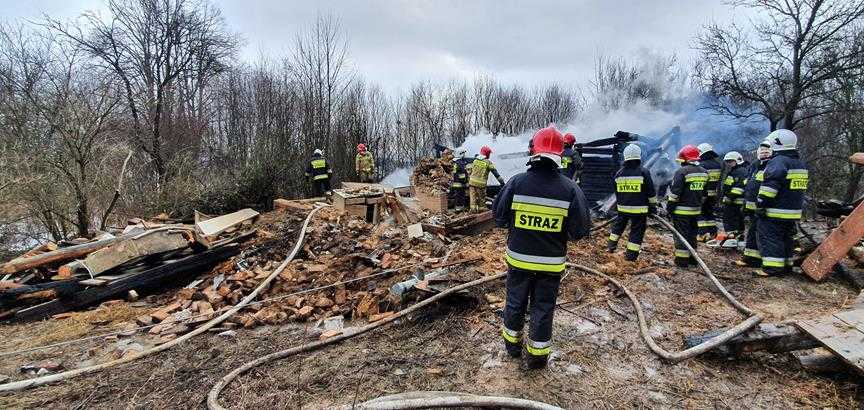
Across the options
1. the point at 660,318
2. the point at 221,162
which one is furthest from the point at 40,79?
the point at 660,318

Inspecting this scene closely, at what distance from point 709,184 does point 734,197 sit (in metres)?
1.11

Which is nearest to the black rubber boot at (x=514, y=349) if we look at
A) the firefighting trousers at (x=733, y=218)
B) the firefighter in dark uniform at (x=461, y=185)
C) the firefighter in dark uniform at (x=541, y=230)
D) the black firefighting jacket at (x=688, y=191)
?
the firefighter in dark uniform at (x=541, y=230)

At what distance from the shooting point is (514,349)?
342cm

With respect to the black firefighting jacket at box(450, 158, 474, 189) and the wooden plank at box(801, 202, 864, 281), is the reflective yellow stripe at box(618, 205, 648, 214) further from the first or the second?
the black firefighting jacket at box(450, 158, 474, 189)

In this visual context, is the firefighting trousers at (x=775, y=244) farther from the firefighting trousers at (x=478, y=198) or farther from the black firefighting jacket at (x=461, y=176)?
the black firefighting jacket at (x=461, y=176)

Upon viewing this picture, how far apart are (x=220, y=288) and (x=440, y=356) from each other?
3.94 m

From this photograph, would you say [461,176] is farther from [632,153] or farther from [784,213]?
[784,213]

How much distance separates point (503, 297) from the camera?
462 cm

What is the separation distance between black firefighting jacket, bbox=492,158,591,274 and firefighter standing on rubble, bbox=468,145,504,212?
6.28m

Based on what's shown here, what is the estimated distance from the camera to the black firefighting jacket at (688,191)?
611 centimetres

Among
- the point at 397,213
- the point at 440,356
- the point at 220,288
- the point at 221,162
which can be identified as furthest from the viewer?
the point at 221,162

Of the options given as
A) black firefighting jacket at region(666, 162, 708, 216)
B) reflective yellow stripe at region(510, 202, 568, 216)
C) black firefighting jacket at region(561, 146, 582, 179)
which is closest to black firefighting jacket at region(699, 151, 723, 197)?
black firefighting jacket at region(666, 162, 708, 216)

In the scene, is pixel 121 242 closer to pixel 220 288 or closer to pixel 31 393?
pixel 220 288

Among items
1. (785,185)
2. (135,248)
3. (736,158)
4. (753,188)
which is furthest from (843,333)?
(135,248)
